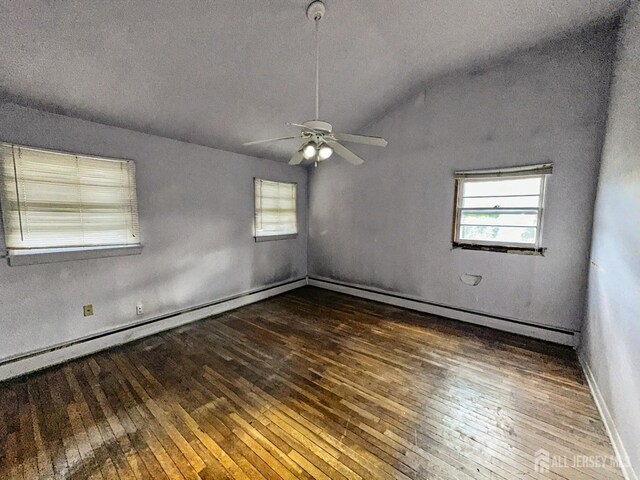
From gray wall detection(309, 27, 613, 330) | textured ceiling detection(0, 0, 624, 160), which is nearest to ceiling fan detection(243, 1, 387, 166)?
textured ceiling detection(0, 0, 624, 160)

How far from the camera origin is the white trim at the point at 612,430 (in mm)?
1548

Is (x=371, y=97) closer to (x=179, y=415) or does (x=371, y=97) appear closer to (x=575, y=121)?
(x=575, y=121)

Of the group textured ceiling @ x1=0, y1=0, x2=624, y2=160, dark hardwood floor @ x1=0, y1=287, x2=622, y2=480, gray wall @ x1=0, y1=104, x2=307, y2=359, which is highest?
textured ceiling @ x1=0, y1=0, x2=624, y2=160

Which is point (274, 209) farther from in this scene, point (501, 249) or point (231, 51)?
point (501, 249)

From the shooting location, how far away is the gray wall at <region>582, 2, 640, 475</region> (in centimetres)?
164

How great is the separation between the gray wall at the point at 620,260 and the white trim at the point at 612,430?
46mm

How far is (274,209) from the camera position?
4.82 m

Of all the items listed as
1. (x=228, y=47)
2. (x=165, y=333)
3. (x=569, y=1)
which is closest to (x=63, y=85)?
(x=228, y=47)

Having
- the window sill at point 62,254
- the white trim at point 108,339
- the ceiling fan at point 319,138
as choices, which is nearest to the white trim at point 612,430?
the ceiling fan at point 319,138

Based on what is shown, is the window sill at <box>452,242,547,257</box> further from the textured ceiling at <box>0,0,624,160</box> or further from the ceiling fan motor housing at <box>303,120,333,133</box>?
the ceiling fan motor housing at <box>303,120,333,133</box>

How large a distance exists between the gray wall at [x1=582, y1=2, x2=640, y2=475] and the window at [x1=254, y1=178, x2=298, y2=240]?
417 cm

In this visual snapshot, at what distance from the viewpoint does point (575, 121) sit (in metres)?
2.90

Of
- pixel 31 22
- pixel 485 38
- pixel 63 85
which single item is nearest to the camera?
pixel 31 22

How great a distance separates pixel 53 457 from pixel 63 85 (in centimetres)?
281
